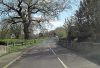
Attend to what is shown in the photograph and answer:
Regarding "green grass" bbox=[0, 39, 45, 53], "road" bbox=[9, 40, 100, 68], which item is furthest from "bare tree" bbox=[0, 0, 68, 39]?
"road" bbox=[9, 40, 100, 68]

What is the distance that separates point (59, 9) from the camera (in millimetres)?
66688

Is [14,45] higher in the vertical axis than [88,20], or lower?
lower

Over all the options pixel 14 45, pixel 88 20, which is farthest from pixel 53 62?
pixel 14 45

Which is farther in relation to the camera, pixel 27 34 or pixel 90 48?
pixel 27 34

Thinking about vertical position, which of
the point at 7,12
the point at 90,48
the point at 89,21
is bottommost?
the point at 90,48

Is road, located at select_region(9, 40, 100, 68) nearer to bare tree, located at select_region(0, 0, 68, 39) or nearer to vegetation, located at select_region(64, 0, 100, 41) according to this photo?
vegetation, located at select_region(64, 0, 100, 41)

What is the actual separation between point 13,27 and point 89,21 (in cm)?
2865

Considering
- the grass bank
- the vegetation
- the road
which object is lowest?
the road

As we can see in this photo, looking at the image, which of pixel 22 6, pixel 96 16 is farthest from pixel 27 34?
pixel 96 16

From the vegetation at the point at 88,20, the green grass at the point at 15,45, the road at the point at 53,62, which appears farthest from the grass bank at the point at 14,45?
the road at the point at 53,62

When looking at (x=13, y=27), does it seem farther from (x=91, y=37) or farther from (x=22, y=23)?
(x=91, y=37)

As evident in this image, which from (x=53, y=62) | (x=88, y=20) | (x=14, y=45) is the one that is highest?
(x=88, y=20)

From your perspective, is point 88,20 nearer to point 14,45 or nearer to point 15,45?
point 14,45

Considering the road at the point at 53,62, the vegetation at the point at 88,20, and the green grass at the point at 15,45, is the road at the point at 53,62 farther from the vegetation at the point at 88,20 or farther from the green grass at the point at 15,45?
the green grass at the point at 15,45
